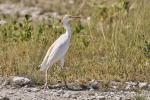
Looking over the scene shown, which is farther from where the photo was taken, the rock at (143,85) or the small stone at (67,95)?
the rock at (143,85)

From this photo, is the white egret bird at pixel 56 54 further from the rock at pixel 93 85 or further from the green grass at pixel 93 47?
the rock at pixel 93 85

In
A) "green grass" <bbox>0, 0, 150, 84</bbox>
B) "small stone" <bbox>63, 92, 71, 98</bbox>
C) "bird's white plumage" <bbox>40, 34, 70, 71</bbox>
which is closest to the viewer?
"small stone" <bbox>63, 92, 71, 98</bbox>

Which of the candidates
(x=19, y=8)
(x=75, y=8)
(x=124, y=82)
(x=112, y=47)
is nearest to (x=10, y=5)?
(x=19, y=8)

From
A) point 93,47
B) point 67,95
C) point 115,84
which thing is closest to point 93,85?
point 115,84

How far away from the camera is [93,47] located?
12.8 m

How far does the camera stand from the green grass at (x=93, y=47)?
436 inches

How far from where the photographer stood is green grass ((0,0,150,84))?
1108 cm

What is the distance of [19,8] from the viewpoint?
2106cm

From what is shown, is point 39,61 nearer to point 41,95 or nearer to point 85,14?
point 41,95

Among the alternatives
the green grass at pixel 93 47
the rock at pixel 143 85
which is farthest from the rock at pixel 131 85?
the green grass at pixel 93 47

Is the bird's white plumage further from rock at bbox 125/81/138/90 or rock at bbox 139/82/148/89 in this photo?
rock at bbox 139/82/148/89

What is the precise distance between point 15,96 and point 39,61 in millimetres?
1979

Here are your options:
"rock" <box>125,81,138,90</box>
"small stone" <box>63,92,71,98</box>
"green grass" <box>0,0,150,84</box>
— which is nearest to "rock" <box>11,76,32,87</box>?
"green grass" <box>0,0,150,84</box>

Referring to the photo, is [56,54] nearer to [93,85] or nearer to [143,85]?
[93,85]
